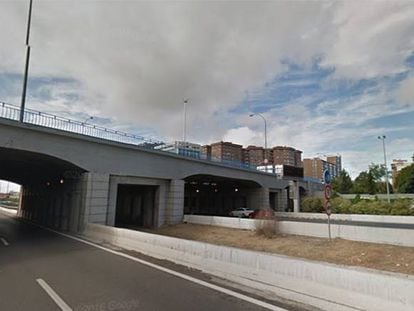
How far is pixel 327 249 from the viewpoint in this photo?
592 inches

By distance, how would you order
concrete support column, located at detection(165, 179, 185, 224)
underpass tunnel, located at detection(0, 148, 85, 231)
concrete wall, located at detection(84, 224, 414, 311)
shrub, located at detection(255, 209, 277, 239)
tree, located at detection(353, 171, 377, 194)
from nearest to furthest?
concrete wall, located at detection(84, 224, 414, 311), shrub, located at detection(255, 209, 277, 239), underpass tunnel, located at detection(0, 148, 85, 231), concrete support column, located at detection(165, 179, 185, 224), tree, located at detection(353, 171, 377, 194)

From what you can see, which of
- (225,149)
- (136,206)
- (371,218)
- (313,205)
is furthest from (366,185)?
(136,206)

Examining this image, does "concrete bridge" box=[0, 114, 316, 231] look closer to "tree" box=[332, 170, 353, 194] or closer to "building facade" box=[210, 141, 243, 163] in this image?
"building facade" box=[210, 141, 243, 163]

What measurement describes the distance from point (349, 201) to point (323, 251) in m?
32.2

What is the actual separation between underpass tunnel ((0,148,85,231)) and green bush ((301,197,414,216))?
1316 inches

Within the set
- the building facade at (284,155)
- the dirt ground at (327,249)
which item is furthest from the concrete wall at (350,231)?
the building facade at (284,155)

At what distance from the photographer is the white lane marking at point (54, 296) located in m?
5.85

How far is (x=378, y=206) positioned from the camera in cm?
3772

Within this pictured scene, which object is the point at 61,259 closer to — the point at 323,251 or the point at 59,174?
the point at 323,251

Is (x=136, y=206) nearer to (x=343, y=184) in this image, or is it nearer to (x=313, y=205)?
(x=313, y=205)

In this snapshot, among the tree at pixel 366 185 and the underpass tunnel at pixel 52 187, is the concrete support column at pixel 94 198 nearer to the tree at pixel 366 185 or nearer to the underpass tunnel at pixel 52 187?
the underpass tunnel at pixel 52 187

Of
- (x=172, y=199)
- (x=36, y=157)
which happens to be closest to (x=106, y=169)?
(x=36, y=157)

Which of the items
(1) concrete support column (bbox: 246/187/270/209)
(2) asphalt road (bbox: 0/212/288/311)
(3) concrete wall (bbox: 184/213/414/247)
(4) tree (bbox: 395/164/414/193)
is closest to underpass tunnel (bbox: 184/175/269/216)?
(1) concrete support column (bbox: 246/187/270/209)

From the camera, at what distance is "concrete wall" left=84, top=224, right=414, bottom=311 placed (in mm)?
4965
